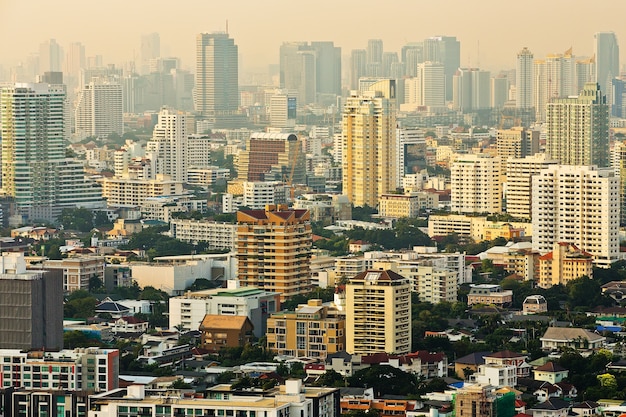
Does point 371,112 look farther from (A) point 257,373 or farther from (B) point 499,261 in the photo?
(A) point 257,373

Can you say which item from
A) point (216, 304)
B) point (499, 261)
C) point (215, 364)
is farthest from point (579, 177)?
point (215, 364)

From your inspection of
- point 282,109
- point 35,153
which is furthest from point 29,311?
point 282,109

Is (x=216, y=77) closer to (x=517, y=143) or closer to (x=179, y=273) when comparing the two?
(x=517, y=143)

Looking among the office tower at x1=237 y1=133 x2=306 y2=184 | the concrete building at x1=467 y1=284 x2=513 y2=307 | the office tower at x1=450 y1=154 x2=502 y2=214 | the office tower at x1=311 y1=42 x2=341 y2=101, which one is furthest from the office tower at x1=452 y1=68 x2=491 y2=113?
the concrete building at x1=467 y1=284 x2=513 y2=307

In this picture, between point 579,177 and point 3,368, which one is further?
point 579,177

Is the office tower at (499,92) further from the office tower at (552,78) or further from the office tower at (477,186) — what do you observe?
the office tower at (477,186)

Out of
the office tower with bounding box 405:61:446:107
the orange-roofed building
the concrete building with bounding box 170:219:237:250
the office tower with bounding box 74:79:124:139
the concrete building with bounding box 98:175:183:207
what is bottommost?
the orange-roofed building

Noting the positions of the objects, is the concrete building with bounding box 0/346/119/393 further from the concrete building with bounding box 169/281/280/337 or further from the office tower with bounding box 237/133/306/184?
the office tower with bounding box 237/133/306/184
